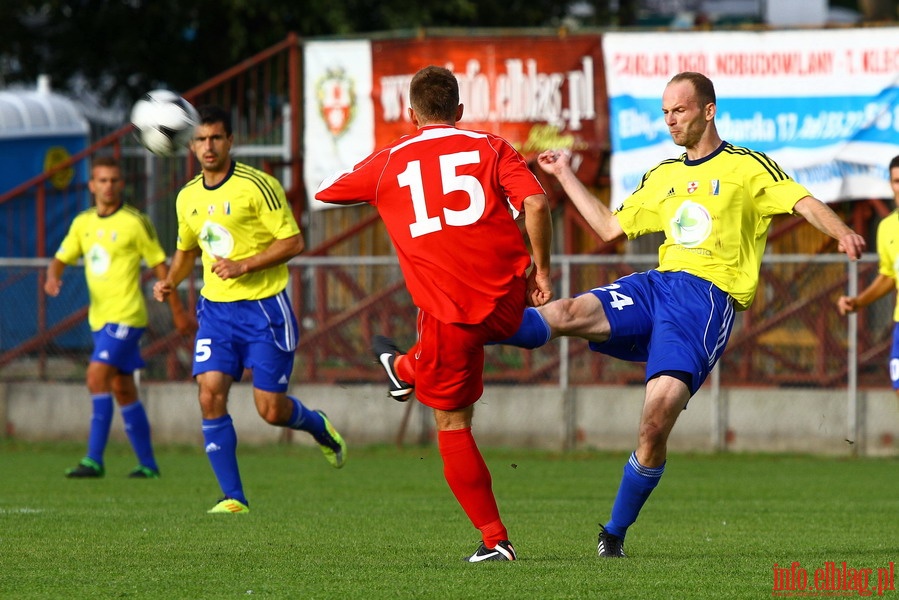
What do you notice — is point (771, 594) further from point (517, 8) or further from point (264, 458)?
point (517, 8)

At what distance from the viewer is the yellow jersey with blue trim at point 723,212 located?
7.31 m

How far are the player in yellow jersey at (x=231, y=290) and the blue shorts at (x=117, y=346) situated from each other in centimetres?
290

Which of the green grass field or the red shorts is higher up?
the red shorts

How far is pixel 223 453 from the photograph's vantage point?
9.45 metres

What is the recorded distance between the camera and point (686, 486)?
479 inches

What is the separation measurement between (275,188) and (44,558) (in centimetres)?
330

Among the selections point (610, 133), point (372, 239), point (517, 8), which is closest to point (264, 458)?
point (372, 239)

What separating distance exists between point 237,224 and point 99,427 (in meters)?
3.72

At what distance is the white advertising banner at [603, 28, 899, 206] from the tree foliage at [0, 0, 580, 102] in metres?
6.68

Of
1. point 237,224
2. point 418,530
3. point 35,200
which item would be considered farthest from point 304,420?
point 35,200

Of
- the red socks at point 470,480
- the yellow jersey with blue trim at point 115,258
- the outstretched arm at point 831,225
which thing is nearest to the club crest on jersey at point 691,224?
the outstretched arm at point 831,225

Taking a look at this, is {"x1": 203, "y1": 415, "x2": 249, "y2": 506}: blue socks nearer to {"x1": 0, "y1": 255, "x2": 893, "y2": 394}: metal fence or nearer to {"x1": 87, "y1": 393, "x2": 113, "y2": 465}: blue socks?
{"x1": 87, "y1": 393, "x2": 113, "y2": 465}: blue socks

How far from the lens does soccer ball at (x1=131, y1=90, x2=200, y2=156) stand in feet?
32.3

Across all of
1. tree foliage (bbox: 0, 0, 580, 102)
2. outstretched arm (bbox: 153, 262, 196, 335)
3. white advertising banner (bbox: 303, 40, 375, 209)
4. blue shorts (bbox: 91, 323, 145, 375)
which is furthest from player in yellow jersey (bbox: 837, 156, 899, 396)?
tree foliage (bbox: 0, 0, 580, 102)
